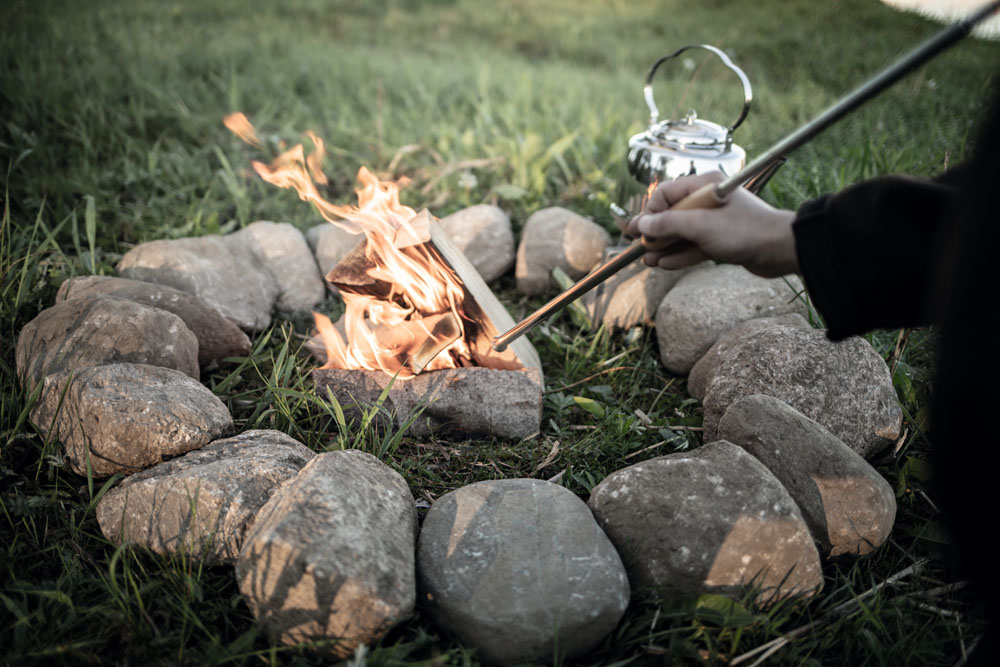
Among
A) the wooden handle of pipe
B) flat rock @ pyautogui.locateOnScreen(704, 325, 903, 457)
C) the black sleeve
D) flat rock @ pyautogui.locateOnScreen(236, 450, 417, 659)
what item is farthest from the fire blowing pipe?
flat rock @ pyautogui.locateOnScreen(236, 450, 417, 659)

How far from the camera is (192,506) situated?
5.31ft

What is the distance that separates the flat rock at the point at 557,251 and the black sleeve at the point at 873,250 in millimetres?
1973

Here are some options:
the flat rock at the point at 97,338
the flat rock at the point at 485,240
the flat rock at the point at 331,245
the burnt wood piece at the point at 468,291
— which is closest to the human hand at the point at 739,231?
the burnt wood piece at the point at 468,291

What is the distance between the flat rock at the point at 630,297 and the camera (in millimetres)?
2939

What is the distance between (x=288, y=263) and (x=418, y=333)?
101 centimetres

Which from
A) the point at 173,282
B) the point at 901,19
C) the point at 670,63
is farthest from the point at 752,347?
the point at 901,19

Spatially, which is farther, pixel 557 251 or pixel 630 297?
pixel 557 251

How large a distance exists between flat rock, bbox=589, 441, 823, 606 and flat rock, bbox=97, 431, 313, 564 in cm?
96

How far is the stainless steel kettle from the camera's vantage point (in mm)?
2834

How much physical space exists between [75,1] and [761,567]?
759cm

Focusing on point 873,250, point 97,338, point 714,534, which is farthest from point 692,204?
point 97,338

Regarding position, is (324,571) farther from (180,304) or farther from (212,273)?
(212,273)

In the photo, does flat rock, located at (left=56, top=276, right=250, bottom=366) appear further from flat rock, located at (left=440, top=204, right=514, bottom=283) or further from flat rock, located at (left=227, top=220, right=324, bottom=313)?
flat rock, located at (left=440, top=204, right=514, bottom=283)

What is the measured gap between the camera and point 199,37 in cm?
596
